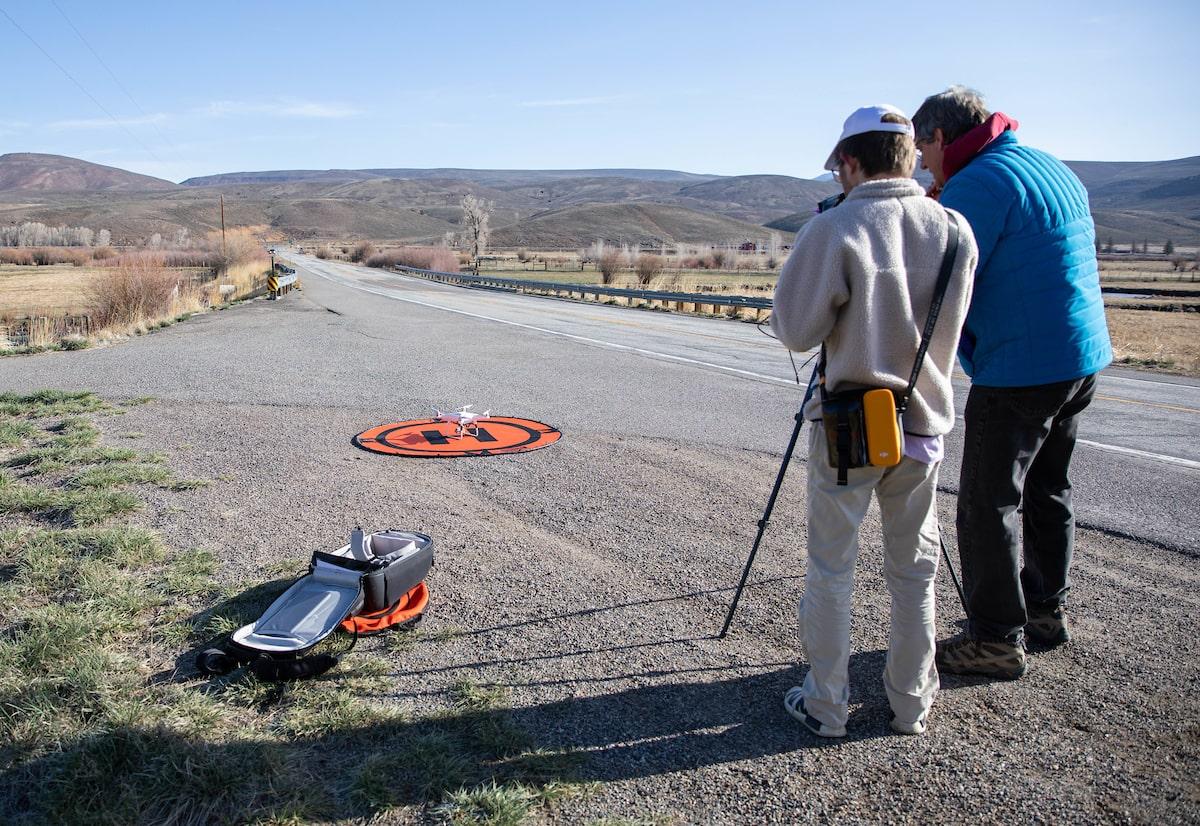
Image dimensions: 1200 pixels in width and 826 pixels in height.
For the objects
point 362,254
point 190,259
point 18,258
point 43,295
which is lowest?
point 43,295

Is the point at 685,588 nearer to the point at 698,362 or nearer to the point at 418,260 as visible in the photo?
the point at 698,362

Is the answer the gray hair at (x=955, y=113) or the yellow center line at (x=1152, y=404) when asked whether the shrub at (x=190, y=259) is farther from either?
the gray hair at (x=955, y=113)

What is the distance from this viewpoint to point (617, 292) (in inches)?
1149

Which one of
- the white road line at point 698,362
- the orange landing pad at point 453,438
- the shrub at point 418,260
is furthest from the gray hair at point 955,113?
the shrub at point 418,260

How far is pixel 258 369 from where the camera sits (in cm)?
1134

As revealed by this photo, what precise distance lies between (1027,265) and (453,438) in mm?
5066

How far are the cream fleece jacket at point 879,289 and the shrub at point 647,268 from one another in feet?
112

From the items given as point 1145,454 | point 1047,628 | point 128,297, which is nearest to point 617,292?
point 128,297

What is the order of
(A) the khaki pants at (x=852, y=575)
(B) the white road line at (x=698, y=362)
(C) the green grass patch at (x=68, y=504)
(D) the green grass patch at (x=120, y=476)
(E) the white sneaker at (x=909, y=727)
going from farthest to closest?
1. (B) the white road line at (x=698, y=362)
2. (D) the green grass patch at (x=120, y=476)
3. (C) the green grass patch at (x=68, y=504)
4. (E) the white sneaker at (x=909, y=727)
5. (A) the khaki pants at (x=852, y=575)

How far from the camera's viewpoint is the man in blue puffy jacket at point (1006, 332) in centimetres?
322

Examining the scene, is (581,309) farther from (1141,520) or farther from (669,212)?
(669,212)

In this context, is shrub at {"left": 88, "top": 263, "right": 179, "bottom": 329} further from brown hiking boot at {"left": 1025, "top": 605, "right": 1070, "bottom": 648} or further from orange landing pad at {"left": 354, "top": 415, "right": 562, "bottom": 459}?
brown hiking boot at {"left": 1025, "top": 605, "right": 1070, "bottom": 648}

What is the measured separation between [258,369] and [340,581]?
8.46 m

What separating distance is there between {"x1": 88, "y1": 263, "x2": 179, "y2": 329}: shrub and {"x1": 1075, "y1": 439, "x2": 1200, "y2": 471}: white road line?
Answer: 16126 mm
